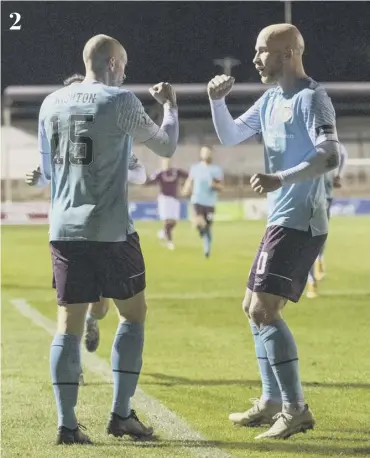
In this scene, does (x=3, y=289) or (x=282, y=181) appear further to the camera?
(x=3, y=289)

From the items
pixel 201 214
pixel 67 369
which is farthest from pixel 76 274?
pixel 201 214

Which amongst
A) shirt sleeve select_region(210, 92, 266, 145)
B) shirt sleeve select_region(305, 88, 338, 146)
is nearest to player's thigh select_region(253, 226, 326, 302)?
shirt sleeve select_region(305, 88, 338, 146)

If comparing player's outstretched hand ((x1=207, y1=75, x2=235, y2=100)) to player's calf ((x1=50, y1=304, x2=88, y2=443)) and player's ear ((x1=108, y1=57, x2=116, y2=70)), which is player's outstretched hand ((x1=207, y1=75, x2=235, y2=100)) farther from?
player's calf ((x1=50, y1=304, x2=88, y2=443))

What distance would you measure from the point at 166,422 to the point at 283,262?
1.11 meters

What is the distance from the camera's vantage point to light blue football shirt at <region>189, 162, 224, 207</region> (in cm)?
1903

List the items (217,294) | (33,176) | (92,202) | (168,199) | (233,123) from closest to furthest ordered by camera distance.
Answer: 1. (92,202)
2. (233,123)
3. (33,176)
4. (217,294)
5. (168,199)

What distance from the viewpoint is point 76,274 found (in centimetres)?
487

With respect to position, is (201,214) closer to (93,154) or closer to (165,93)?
(165,93)

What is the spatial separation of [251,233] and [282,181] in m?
20.1

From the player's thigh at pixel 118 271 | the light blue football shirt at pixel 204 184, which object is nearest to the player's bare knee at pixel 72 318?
the player's thigh at pixel 118 271

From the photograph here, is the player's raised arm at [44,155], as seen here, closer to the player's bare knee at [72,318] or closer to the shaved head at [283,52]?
the player's bare knee at [72,318]

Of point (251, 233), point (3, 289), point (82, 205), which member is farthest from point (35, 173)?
point (251, 233)

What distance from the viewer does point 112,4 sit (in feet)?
112

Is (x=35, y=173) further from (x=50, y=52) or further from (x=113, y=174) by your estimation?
(x=50, y=52)
